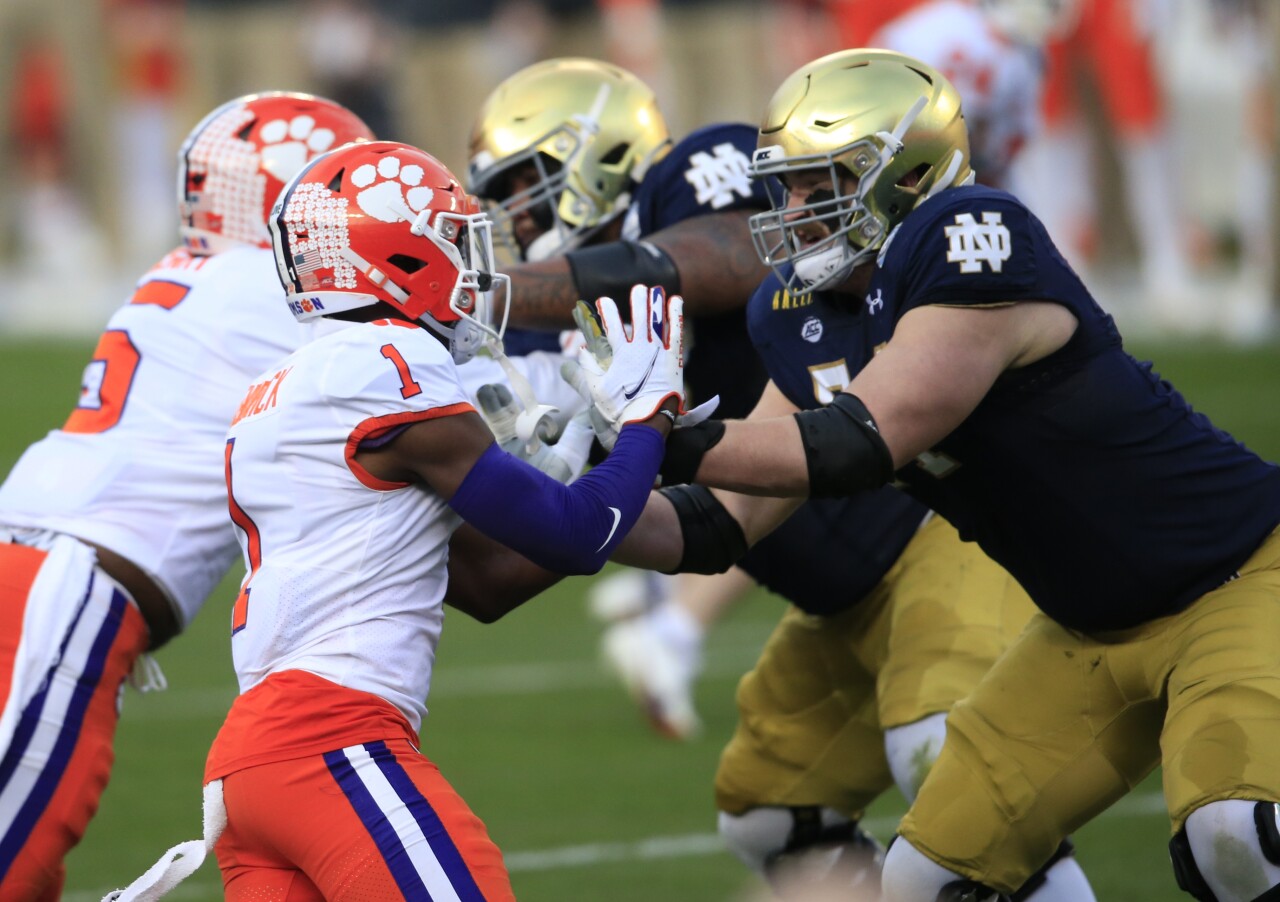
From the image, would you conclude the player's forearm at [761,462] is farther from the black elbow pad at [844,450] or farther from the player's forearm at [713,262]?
the player's forearm at [713,262]

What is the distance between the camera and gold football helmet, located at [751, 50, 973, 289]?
368cm

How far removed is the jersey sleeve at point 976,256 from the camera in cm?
344

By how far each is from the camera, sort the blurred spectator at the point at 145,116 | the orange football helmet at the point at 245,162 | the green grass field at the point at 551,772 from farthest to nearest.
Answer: the blurred spectator at the point at 145,116, the green grass field at the point at 551,772, the orange football helmet at the point at 245,162

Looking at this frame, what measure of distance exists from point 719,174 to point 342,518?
159cm

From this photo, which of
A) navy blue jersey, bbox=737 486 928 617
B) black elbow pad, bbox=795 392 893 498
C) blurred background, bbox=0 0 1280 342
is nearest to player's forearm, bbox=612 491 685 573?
black elbow pad, bbox=795 392 893 498

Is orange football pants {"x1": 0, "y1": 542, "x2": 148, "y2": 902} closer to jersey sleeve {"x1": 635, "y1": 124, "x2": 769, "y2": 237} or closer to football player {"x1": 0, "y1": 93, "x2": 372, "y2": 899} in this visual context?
football player {"x1": 0, "y1": 93, "x2": 372, "y2": 899}

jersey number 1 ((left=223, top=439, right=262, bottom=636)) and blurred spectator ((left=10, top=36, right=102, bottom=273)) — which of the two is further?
blurred spectator ((left=10, top=36, right=102, bottom=273))

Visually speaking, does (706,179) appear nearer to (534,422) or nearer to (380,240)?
(534,422)

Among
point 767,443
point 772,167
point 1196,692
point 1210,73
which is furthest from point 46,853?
point 1210,73

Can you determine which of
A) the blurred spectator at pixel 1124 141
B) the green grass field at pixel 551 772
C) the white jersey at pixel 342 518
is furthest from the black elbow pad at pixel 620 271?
the blurred spectator at pixel 1124 141

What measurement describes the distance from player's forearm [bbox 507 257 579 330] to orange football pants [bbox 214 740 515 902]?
4.21 feet

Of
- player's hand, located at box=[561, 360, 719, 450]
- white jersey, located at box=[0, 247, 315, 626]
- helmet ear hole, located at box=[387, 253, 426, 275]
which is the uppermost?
helmet ear hole, located at box=[387, 253, 426, 275]

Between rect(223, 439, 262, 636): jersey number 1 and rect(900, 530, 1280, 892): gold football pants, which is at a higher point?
rect(223, 439, 262, 636): jersey number 1

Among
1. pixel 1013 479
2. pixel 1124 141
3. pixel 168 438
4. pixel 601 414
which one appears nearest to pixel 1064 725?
pixel 1013 479
